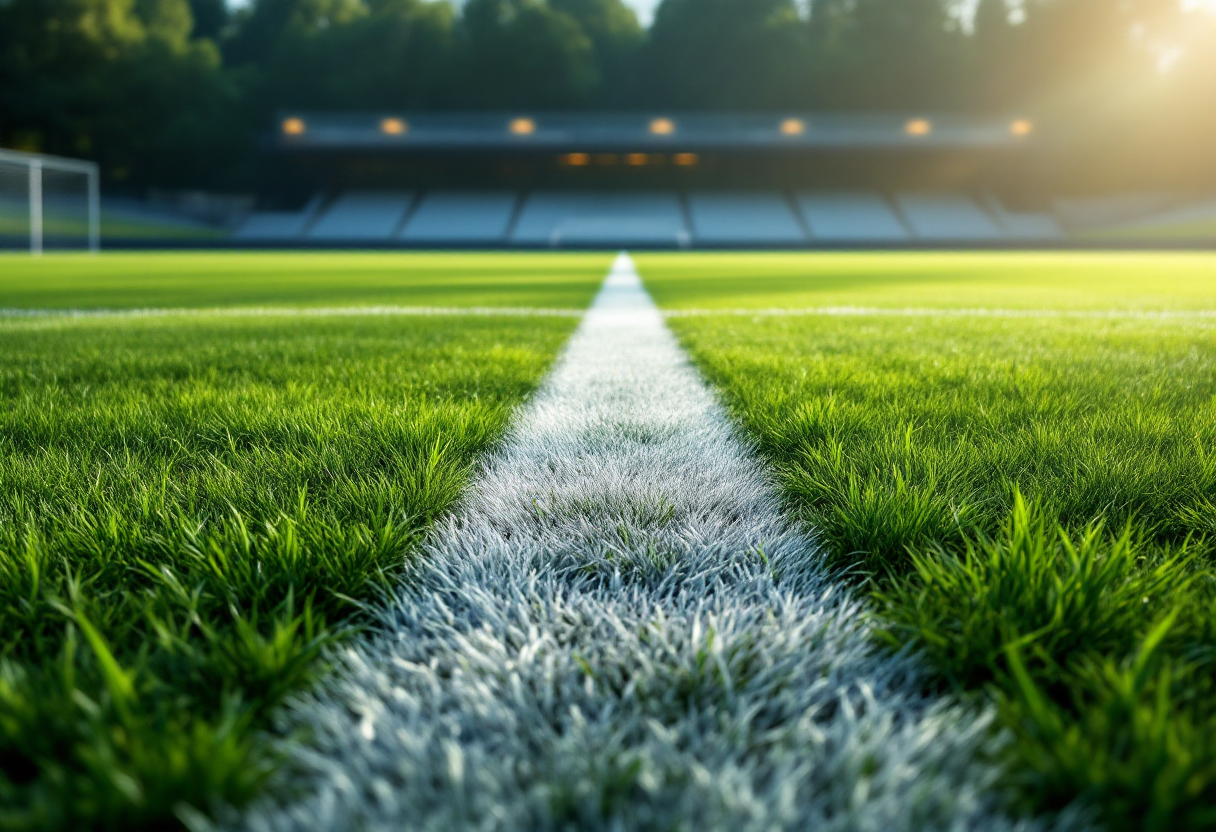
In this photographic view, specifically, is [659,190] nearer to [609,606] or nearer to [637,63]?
[637,63]

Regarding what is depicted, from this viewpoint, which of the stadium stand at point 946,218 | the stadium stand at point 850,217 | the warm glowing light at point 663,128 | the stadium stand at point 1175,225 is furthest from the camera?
the warm glowing light at point 663,128

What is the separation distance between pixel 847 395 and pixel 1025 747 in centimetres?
163

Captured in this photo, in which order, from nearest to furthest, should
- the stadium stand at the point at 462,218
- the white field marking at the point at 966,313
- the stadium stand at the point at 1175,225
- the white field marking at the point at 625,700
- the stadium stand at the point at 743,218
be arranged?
the white field marking at the point at 625,700, the white field marking at the point at 966,313, the stadium stand at the point at 1175,225, the stadium stand at the point at 743,218, the stadium stand at the point at 462,218

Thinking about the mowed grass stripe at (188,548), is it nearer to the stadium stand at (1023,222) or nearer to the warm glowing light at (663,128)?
the warm glowing light at (663,128)

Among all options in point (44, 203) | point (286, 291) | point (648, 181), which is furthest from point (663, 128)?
point (286, 291)

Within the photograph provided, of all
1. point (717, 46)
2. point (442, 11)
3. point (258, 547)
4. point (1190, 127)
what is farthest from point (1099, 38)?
point (258, 547)

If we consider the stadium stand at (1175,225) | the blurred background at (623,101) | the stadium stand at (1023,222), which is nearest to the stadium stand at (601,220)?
the blurred background at (623,101)

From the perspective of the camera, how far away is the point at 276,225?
110 feet

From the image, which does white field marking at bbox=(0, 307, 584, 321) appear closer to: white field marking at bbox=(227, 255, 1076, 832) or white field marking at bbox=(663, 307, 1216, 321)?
white field marking at bbox=(663, 307, 1216, 321)

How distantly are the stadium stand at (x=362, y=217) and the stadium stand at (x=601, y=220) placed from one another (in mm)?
5751

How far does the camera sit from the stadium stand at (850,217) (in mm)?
30688

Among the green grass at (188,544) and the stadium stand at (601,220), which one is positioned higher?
the stadium stand at (601,220)

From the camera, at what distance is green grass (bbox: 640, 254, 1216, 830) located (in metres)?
0.61

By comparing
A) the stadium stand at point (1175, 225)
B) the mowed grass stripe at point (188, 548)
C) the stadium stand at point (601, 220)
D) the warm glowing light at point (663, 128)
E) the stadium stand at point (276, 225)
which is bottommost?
the stadium stand at point (276, 225)
